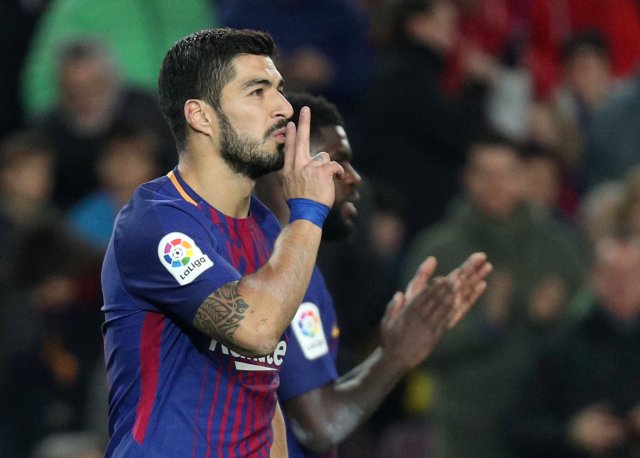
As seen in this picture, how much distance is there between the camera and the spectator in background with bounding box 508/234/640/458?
6797 millimetres

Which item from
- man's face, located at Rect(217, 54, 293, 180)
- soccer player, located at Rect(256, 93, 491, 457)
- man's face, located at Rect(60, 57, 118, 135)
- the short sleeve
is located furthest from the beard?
man's face, located at Rect(60, 57, 118, 135)

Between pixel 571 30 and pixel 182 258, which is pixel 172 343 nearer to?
pixel 182 258

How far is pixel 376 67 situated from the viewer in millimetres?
9023

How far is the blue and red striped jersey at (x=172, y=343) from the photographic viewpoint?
12.7 feet

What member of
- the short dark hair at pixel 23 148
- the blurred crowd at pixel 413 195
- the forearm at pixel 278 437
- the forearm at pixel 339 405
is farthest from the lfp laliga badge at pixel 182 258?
the short dark hair at pixel 23 148

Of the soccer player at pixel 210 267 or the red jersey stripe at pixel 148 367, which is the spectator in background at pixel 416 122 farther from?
the red jersey stripe at pixel 148 367

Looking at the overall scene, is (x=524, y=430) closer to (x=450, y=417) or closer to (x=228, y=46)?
(x=450, y=417)

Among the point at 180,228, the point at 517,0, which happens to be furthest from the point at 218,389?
the point at 517,0

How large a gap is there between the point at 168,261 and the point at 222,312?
212mm

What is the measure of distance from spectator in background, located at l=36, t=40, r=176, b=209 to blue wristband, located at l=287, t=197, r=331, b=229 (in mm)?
3798

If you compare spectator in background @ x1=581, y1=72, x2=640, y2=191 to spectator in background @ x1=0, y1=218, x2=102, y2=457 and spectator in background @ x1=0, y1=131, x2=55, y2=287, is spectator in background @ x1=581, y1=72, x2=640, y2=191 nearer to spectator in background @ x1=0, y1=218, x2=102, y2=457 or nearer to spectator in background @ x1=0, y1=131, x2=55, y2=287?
spectator in background @ x1=0, y1=131, x2=55, y2=287

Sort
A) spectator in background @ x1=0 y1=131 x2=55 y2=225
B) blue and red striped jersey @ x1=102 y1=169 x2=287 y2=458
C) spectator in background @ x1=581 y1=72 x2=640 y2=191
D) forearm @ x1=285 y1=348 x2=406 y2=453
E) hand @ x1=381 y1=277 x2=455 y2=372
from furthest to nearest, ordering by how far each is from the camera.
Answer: spectator in background @ x1=581 y1=72 x2=640 y2=191, spectator in background @ x1=0 y1=131 x2=55 y2=225, hand @ x1=381 y1=277 x2=455 y2=372, forearm @ x1=285 y1=348 x2=406 y2=453, blue and red striped jersey @ x1=102 y1=169 x2=287 y2=458

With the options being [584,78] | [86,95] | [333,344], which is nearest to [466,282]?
[333,344]

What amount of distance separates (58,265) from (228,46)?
2904mm
